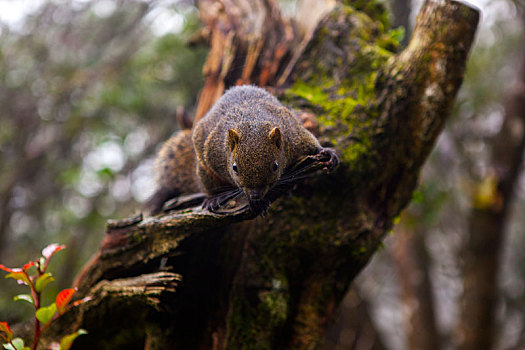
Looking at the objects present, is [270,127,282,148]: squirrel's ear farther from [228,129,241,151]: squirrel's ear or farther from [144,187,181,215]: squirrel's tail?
[144,187,181,215]: squirrel's tail

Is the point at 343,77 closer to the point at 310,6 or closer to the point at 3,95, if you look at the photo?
the point at 310,6

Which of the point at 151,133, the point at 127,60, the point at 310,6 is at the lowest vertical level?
the point at 151,133

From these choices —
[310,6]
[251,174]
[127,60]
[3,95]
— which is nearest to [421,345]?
[310,6]

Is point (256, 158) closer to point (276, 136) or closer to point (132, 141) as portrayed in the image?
point (276, 136)

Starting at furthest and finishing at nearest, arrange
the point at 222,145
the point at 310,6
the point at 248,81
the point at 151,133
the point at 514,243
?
the point at 514,243
the point at 151,133
the point at 310,6
the point at 248,81
the point at 222,145

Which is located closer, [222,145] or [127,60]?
[222,145]

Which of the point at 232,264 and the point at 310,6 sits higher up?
the point at 310,6
